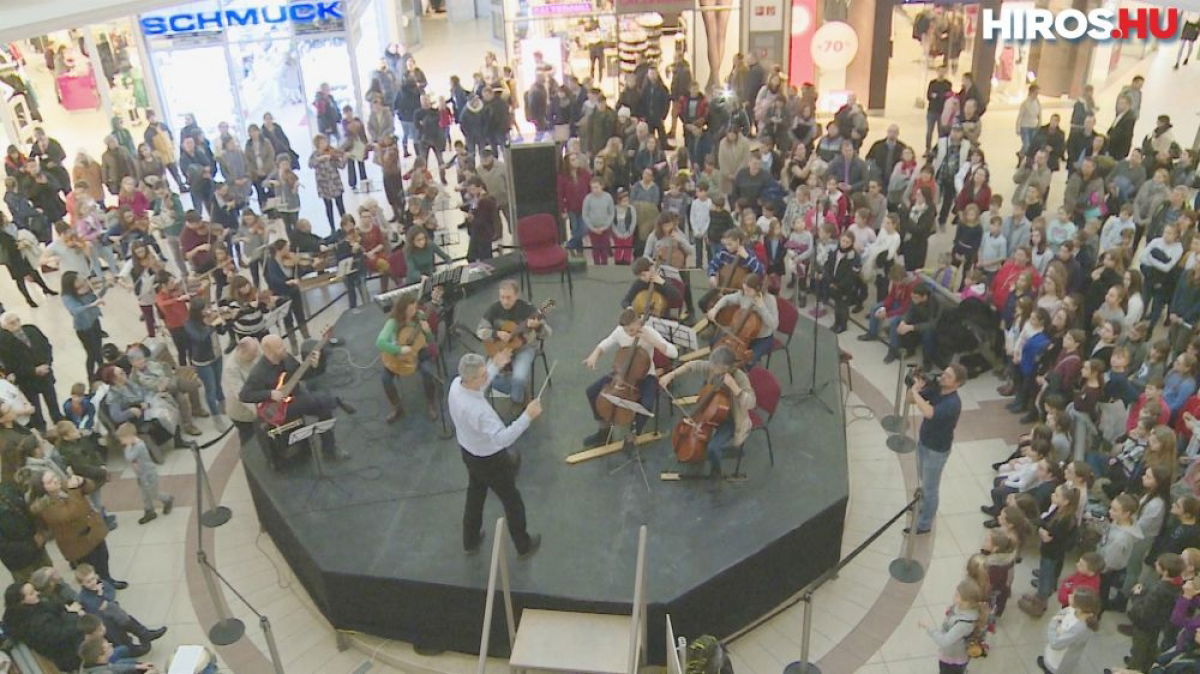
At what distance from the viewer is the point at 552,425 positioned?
899 cm

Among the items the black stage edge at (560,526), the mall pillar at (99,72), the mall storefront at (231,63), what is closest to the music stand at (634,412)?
the black stage edge at (560,526)

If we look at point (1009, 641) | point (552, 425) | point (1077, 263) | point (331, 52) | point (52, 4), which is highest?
point (52, 4)

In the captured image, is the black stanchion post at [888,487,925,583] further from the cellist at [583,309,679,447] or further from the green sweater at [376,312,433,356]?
the green sweater at [376,312,433,356]

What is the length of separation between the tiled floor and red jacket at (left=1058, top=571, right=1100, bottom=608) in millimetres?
763

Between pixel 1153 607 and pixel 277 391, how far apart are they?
6565mm

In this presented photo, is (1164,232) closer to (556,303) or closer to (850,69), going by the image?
(556,303)

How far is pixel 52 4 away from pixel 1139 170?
12.5 metres

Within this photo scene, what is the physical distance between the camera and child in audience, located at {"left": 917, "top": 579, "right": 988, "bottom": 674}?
6.33 m

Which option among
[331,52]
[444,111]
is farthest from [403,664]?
[331,52]

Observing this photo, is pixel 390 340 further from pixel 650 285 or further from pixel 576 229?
pixel 576 229

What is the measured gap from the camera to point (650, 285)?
9398 mm

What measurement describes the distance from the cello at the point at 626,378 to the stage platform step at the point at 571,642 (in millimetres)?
1797

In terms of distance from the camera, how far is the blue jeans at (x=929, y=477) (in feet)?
25.7

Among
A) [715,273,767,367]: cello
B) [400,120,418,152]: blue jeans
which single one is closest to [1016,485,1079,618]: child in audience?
[715,273,767,367]: cello
